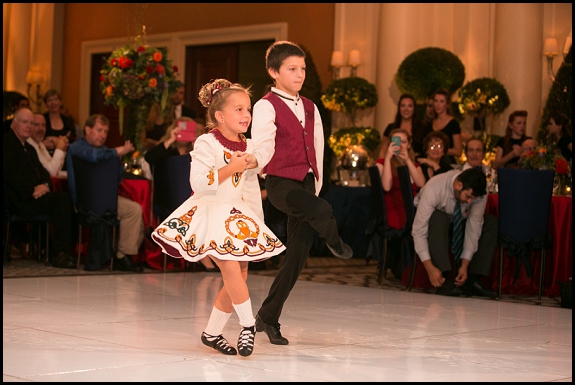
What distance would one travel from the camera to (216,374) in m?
3.00

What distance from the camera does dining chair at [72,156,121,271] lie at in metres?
6.84

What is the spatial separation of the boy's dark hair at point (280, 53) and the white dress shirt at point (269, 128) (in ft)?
0.36

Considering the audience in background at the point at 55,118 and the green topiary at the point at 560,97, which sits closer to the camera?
the green topiary at the point at 560,97

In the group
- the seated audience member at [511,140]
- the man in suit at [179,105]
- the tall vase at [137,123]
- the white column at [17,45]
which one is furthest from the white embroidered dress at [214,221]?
the white column at [17,45]

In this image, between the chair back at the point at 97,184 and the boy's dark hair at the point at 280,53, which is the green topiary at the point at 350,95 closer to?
the chair back at the point at 97,184

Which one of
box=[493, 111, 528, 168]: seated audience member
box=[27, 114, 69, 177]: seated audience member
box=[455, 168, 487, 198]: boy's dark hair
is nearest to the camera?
box=[455, 168, 487, 198]: boy's dark hair

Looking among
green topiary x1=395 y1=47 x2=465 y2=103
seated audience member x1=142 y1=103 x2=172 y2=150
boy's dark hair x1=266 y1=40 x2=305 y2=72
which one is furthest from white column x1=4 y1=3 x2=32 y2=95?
boy's dark hair x1=266 y1=40 x2=305 y2=72

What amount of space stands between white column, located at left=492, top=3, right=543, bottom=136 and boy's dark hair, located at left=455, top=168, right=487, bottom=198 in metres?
3.60

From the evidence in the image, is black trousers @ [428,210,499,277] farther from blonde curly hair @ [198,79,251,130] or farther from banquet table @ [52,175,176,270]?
blonde curly hair @ [198,79,251,130]

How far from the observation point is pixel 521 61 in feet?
30.5

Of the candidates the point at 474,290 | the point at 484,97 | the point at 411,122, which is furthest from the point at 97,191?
the point at 484,97

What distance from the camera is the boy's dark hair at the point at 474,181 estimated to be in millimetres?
5836

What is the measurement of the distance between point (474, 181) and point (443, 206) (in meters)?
0.39

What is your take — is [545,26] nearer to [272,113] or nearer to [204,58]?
[204,58]
